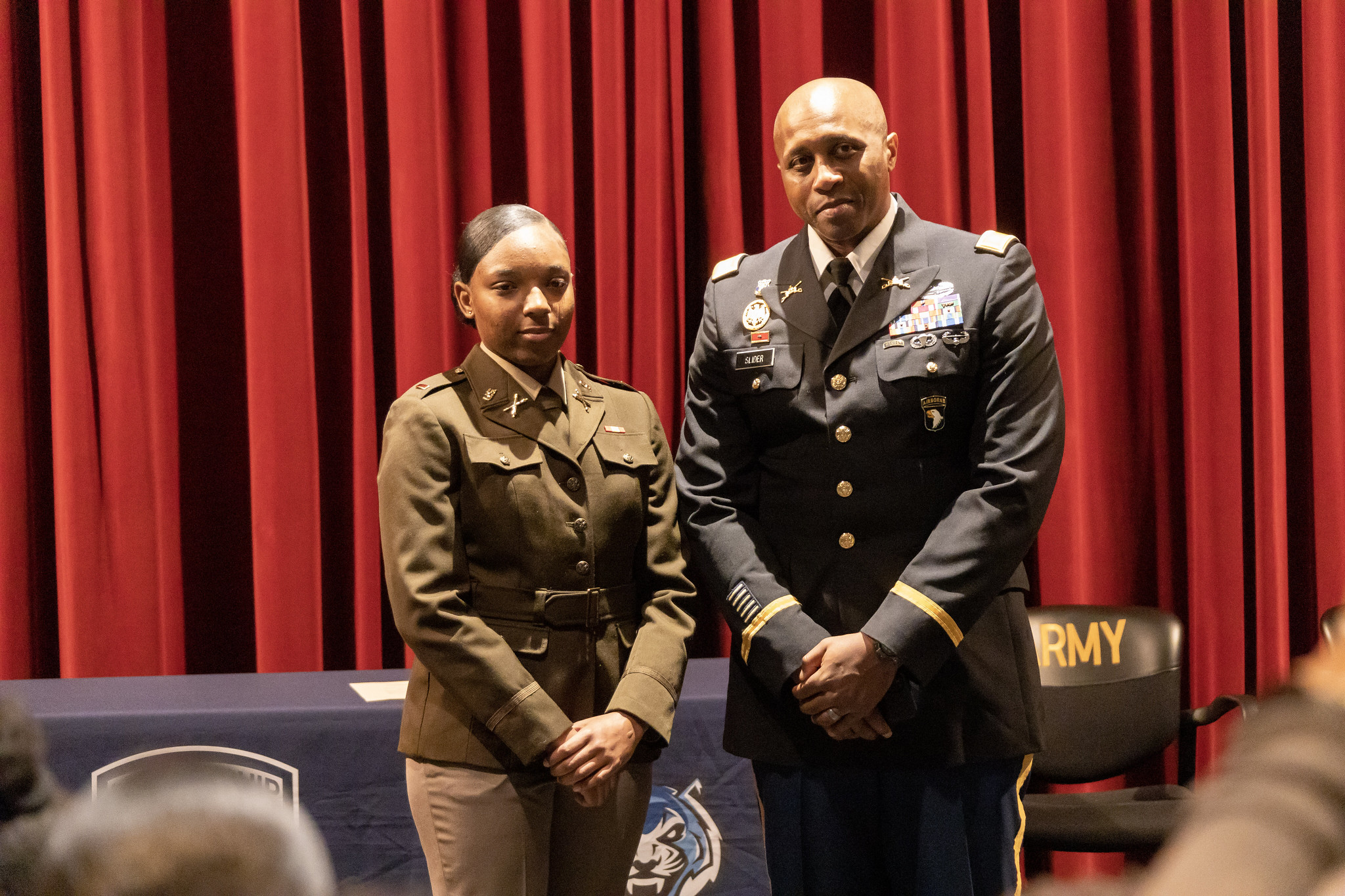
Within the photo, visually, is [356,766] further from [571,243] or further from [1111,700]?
[1111,700]

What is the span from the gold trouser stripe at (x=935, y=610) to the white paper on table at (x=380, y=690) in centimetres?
120

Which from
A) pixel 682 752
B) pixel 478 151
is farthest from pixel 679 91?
pixel 682 752

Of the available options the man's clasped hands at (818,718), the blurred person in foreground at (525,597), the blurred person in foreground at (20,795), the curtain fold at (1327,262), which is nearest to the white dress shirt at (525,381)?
the blurred person in foreground at (525,597)

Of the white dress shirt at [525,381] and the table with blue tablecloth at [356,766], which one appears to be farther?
the table with blue tablecloth at [356,766]

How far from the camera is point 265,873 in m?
0.54

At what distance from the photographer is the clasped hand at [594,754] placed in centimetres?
174

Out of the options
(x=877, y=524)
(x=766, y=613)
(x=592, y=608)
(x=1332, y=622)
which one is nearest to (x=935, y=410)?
(x=877, y=524)

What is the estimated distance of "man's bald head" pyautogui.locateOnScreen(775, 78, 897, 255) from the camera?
1.78m

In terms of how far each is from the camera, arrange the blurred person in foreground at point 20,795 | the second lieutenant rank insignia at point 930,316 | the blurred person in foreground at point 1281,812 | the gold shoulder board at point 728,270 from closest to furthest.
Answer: the blurred person in foreground at point 1281,812 → the blurred person in foreground at point 20,795 → the second lieutenant rank insignia at point 930,316 → the gold shoulder board at point 728,270

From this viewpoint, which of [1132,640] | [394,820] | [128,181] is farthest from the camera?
[128,181]

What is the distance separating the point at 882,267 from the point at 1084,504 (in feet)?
5.71

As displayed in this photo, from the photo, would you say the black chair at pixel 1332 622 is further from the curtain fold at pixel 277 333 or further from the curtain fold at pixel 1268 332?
the curtain fold at pixel 277 333

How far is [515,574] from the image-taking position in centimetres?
182

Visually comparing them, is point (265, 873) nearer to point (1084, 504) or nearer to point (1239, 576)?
point (1084, 504)
